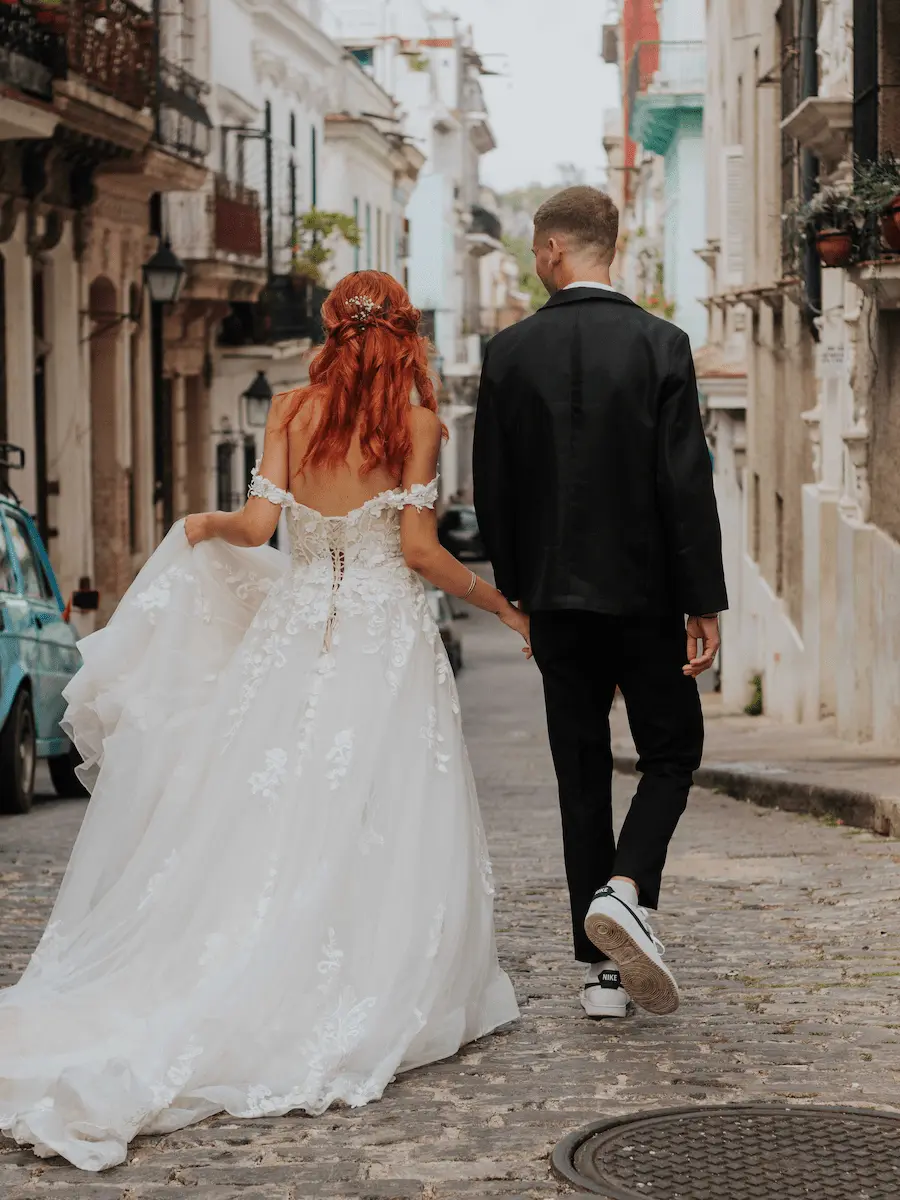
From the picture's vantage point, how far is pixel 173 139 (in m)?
26.8

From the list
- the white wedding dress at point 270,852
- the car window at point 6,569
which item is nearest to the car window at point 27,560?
the car window at point 6,569

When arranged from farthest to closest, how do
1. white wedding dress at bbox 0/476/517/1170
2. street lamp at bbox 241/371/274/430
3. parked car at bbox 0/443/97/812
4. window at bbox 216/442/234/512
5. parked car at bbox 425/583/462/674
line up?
→ parked car at bbox 425/583/462/674 → window at bbox 216/442/234/512 → street lamp at bbox 241/371/274/430 → parked car at bbox 0/443/97/812 → white wedding dress at bbox 0/476/517/1170

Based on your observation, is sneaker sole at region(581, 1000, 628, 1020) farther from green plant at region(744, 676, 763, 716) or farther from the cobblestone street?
green plant at region(744, 676, 763, 716)

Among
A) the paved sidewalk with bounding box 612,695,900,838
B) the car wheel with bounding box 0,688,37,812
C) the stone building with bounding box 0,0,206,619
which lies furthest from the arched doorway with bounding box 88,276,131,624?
the car wheel with bounding box 0,688,37,812

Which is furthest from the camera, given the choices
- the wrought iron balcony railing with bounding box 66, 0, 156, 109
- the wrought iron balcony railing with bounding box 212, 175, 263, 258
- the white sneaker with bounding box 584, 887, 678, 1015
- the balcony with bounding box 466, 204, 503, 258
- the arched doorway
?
the balcony with bounding box 466, 204, 503, 258

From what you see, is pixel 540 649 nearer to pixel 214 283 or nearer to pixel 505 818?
pixel 505 818

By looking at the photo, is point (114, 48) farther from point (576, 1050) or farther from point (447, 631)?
point (576, 1050)

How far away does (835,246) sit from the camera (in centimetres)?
1227

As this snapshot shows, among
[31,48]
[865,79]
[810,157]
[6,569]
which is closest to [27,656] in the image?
[6,569]

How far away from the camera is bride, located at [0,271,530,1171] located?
5004mm

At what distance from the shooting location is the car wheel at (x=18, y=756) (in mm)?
11930

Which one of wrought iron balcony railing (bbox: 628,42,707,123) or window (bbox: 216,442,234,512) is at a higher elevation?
wrought iron balcony railing (bbox: 628,42,707,123)

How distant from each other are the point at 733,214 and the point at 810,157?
6.60 metres

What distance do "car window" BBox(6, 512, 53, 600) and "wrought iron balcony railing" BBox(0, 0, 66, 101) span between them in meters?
6.93
